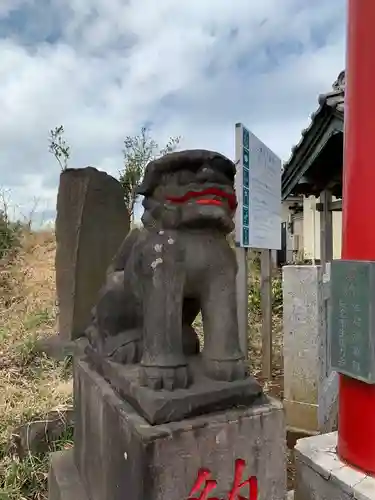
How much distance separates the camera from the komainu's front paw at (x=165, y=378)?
1241 millimetres

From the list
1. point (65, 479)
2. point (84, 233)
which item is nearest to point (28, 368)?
Result: point (84, 233)

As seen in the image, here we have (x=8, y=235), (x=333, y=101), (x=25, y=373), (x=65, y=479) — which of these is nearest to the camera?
(x=65, y=479)

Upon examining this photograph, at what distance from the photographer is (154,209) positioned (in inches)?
54.8

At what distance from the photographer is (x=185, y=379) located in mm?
1266

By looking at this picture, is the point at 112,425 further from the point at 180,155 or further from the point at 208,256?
the point at 180,155

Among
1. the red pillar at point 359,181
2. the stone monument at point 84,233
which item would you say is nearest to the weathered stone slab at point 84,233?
the stone monument at point 84,233

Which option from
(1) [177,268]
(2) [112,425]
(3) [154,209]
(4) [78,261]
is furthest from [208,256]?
(4) [78,261]

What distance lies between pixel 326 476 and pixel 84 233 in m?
2.05

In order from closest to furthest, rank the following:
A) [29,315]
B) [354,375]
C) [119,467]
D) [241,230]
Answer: [119,467] → [354,375] → [241,230] → [29,315]

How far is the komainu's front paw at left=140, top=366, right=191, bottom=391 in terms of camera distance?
124 cm

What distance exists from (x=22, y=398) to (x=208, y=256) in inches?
79.7

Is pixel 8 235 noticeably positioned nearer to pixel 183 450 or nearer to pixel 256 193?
pixel 256 193

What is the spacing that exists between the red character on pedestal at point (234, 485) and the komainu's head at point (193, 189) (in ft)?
2.24

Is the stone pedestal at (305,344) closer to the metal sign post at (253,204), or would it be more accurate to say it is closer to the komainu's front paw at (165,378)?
the metal sign post at (253,204)
